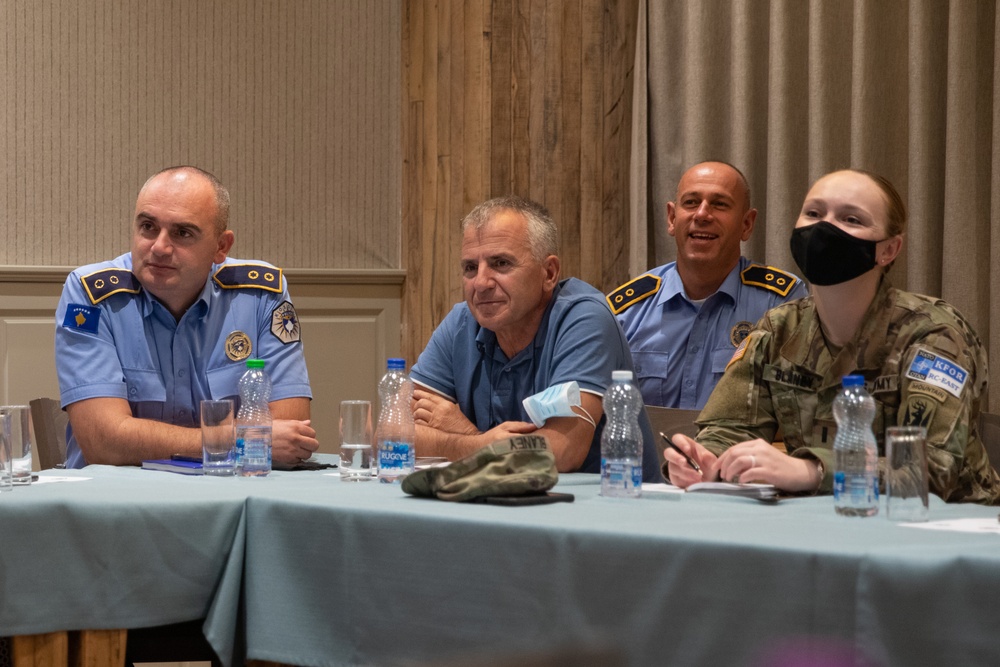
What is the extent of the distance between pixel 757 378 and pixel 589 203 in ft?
7.84

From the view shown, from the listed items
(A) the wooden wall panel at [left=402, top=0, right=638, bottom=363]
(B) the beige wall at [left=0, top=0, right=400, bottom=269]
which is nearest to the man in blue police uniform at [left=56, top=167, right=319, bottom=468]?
(A) the wooden wall panel at [left=402, top=0, right=638, bottom=363]

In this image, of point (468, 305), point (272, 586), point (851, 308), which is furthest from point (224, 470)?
point (851, 308)

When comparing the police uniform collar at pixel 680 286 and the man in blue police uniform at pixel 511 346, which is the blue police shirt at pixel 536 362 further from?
the police uniform collar at pixel 680 286

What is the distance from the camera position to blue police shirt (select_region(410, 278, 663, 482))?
2.82 m

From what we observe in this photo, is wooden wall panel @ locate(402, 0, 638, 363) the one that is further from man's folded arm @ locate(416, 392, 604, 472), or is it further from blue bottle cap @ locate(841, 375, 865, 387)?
blue bottle cap @ locate(841, 375, 865, 387)

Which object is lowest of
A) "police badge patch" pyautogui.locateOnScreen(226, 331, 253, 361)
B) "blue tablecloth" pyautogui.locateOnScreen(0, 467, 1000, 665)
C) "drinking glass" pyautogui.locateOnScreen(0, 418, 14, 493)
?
"blue tablecloth" pyautogui.locateOnScreen(0, 467, 1000, 665)

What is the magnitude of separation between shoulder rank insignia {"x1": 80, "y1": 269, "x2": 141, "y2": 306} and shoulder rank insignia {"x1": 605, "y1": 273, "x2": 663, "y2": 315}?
172 cm

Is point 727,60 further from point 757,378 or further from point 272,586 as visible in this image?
point 272,586

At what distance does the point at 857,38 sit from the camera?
389 centimetres

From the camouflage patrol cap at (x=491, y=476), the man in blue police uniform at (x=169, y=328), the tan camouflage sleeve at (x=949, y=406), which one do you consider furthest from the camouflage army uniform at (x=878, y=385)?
the man in blue police uniform at (x=169, y=328)

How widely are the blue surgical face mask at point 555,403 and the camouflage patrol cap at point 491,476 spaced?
1.46 feet

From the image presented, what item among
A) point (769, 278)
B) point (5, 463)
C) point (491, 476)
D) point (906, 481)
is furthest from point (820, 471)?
point (769, 278)

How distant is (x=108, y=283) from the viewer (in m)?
3.07

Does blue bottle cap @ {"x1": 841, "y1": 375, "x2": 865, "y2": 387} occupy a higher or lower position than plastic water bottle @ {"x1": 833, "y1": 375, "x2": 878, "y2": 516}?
higher
